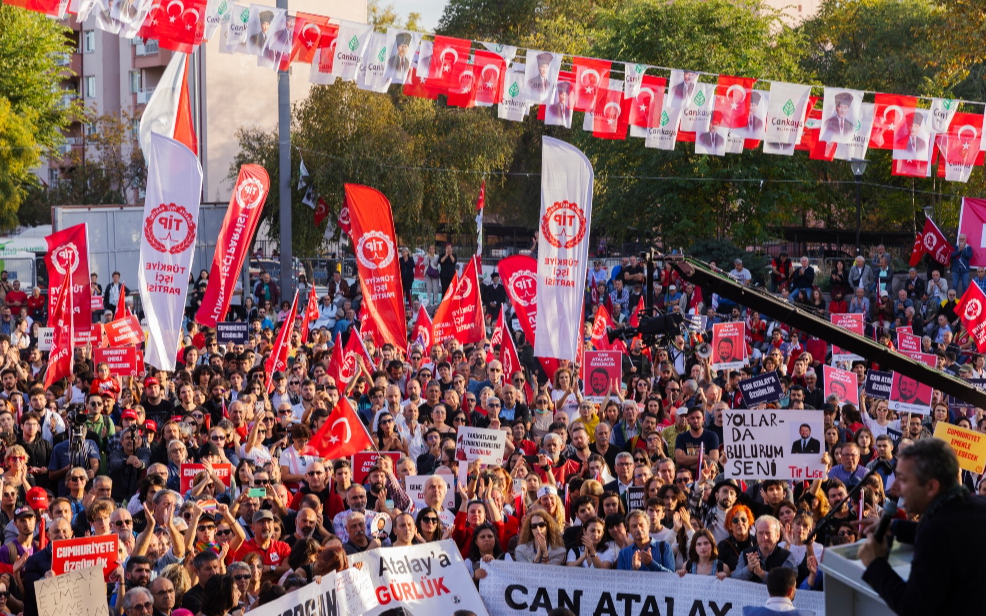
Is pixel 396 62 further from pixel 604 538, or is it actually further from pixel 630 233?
pixel 630 233

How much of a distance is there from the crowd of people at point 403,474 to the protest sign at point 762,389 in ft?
1.24

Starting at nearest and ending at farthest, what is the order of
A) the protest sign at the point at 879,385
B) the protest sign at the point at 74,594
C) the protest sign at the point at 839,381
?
the protest sign at the point at 74,594, the protest sign at the point at 879,385, the protest sign at the point at 839,381

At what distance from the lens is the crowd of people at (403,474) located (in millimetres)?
8445

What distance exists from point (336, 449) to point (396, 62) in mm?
6423

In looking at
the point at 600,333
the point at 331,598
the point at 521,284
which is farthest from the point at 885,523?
the point at 600,333

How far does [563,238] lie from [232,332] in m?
6.50

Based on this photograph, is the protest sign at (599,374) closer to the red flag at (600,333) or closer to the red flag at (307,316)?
the red flag at (600,333)

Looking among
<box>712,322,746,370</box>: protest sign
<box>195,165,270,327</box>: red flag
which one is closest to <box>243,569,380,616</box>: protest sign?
<box>195,165,270,327</box>: red flag

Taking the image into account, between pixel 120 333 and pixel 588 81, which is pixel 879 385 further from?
pixel 120 333

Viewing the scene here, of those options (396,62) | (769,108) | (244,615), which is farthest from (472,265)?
(244,615)

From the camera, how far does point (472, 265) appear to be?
17391 millimetres

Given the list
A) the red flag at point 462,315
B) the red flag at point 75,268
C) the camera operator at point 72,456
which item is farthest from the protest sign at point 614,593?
the red flag at point 462,315

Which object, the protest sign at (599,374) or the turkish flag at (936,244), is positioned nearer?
the protest sign at (599,374)

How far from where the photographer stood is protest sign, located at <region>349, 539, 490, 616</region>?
314 inches
